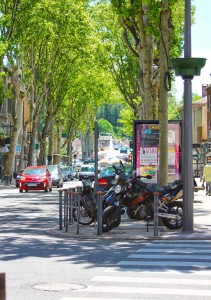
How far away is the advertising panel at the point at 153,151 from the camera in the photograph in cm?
2819

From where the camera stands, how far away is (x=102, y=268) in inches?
488

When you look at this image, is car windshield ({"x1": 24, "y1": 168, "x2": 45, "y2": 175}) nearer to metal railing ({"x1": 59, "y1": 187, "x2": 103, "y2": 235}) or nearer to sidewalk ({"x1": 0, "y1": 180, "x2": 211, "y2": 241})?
sidewalk ({"x1": 0, "y1": 180, "x2": 211, "y2": 241})

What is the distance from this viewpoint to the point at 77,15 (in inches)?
2291

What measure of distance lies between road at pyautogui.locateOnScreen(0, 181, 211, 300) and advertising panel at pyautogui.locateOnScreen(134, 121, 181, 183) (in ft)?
32.8

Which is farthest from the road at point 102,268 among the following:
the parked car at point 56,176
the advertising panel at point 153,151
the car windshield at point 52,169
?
the car windshield at point 52,169

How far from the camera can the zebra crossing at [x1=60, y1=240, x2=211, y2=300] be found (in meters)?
10.0

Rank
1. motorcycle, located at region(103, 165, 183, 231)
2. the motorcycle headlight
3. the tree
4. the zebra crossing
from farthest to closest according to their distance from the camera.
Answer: the tree → the motorcycle headlight → motorcycle, located at region(103, 165, 183, 231) → the zebra crossing

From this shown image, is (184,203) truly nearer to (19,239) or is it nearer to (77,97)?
(19,239)

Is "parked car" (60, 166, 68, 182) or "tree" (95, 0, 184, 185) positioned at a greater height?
"tree" (95, 0, 184, 185)

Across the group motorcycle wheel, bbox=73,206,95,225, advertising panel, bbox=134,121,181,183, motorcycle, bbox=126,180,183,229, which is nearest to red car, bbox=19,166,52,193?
advertising panel, bbox=134,121,181,183

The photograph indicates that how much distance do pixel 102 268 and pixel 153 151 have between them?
1615cm

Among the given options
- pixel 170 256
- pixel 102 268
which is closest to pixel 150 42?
pixel 170 256

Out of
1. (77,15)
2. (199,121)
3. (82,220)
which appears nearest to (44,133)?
(77,15)

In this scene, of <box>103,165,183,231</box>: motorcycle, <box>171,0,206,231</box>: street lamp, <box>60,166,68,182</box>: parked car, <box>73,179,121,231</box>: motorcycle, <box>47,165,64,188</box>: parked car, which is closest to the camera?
<box>171,0,206,231</box>: street lamp
